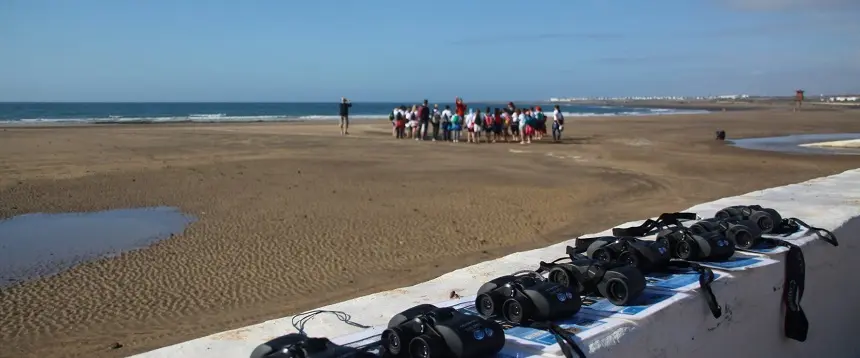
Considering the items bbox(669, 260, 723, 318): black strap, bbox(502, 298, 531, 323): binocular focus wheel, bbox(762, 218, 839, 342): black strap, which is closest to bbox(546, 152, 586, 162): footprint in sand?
bbox(762, 218, 839, 342): black strap

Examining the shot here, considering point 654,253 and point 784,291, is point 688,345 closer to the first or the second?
point 654,253

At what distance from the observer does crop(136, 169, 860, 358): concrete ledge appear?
11.8 ft

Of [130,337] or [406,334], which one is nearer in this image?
[406,334]

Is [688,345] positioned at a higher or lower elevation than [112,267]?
higher

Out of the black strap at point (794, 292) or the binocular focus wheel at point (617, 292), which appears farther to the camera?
the black strap at point (794, 292)

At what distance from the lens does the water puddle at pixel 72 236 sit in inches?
373

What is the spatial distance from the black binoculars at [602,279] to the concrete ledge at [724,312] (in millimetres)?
139

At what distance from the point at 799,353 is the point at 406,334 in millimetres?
3953

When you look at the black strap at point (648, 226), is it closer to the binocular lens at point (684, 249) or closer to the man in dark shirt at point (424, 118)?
the binocular lens at point (684, 249)

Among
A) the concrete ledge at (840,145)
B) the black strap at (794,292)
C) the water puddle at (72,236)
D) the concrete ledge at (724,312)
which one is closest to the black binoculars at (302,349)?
the concrete ledge at (724,312)

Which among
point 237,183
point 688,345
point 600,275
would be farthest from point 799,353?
point 237,183

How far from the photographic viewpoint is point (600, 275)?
3.94m

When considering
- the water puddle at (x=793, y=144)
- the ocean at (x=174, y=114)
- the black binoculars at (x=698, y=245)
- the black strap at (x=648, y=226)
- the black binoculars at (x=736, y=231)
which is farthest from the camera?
the ocean at (x=174, y=114)

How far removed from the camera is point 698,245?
15.5ft
